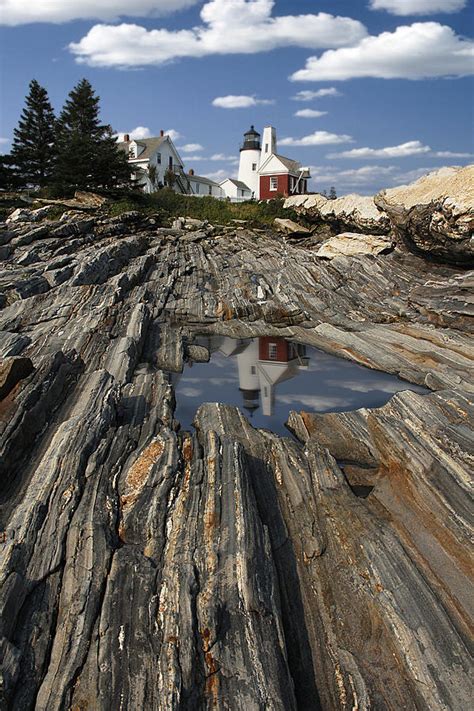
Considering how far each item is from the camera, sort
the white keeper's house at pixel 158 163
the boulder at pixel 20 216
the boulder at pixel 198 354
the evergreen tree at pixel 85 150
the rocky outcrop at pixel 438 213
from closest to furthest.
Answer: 1. the boulder at pixel 198 354
2. the rocky outcrop at pixel 438 213
3. the boulder at pixel 20 216
4. the evergreen tree at pixel 85 150
5. the white keeper's house at pixel 158 163

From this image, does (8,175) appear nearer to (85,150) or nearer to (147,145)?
(85,150)

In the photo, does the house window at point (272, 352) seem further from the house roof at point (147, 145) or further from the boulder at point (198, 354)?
the house roof at point (147, 145)

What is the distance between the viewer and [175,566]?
330 inches

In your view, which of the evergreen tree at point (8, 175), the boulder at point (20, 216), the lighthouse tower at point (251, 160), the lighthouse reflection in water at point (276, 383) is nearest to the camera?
the lighthouse reflection in water at point (276, 383)

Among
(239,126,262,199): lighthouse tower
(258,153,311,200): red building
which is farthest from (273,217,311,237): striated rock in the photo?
(239,126,262,199): lighthouse tower

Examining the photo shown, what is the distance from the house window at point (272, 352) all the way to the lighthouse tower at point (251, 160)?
61.6 meters

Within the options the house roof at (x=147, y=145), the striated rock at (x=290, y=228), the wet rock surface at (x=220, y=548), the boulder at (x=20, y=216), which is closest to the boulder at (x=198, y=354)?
the wet rock surface at (x=220, y=548)

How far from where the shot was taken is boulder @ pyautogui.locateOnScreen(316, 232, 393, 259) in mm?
35938

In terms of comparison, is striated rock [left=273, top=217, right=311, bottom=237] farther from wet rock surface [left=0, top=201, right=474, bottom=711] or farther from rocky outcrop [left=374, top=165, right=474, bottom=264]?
wet rock surface [left=0, top=201, right=474, bottom=711]

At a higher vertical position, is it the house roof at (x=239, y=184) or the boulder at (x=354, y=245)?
the house roof at (x=239, y=184)

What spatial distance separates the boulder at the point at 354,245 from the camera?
35.9 meters

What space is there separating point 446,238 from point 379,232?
1169cm

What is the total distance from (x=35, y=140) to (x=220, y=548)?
55472mm

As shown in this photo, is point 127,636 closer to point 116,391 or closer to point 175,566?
point 175,566
